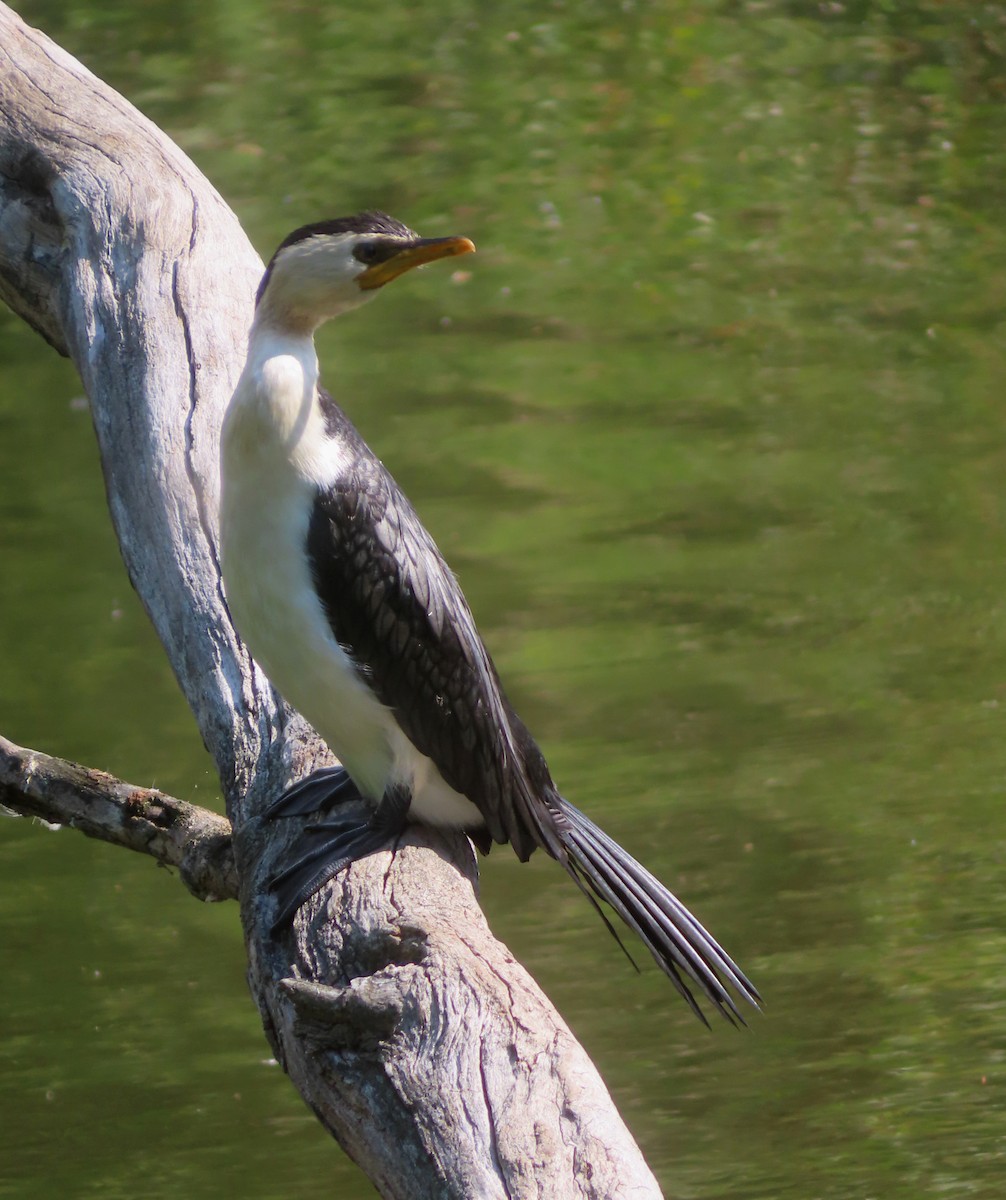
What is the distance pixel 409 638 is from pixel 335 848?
0.34 metres

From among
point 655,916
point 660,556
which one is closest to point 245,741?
point 655,916

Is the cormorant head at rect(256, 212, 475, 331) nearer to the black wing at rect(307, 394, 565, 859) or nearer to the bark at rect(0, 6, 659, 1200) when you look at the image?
the black wing at rect(307, 394, 565, 859)

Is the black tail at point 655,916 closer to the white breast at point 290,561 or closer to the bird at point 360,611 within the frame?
the bird at point 360,611

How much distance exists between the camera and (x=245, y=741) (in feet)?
10.2

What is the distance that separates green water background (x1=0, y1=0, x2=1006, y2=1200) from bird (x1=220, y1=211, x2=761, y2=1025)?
169cm

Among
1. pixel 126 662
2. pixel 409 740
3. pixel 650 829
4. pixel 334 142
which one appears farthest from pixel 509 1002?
pixel 334 142

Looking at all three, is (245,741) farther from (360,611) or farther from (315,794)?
(360,611)

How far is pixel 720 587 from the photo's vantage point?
650 cm

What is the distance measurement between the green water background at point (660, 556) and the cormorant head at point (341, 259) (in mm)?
2351

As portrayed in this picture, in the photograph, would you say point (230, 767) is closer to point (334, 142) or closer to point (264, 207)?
point (264, 207)

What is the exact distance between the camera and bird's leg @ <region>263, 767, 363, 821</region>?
2.92m

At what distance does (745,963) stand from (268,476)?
99.0 inches

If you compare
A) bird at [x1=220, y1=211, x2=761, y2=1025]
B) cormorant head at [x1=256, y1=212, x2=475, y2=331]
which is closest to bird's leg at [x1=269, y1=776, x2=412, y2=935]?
bird at [x1=220, y1=211, x2=761, y2=1025]

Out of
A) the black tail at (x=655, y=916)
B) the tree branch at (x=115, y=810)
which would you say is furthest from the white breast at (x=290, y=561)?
the tree branch at (x=115, y=810)
